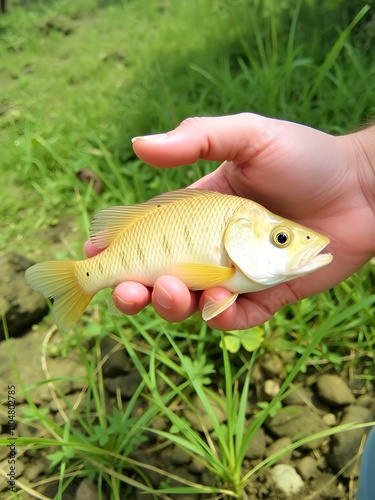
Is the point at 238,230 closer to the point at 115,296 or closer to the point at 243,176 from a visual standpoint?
the point at 243,176

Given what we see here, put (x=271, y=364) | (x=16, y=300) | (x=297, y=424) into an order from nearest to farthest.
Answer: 1. (x=297, y=424)
2. (x=271, y=364)
3. (x=16, y=300)

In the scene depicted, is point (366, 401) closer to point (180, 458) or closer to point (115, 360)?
point (180, 458)

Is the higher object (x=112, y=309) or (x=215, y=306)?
(x=215, y=306)

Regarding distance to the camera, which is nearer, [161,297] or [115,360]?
[161,297]

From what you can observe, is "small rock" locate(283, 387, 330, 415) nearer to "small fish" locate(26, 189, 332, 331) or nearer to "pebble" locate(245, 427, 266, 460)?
"pebble" locate(245, 427, 266, 460)

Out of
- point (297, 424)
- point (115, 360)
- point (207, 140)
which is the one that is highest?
point (207, 140)

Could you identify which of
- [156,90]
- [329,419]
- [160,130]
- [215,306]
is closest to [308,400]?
[329,419]

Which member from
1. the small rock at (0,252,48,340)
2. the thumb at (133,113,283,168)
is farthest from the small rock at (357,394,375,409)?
the small rock at (0,252,48,340)

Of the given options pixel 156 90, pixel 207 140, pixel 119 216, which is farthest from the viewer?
pixel 156 90

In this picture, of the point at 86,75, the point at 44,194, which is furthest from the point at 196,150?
the point at 86,75
